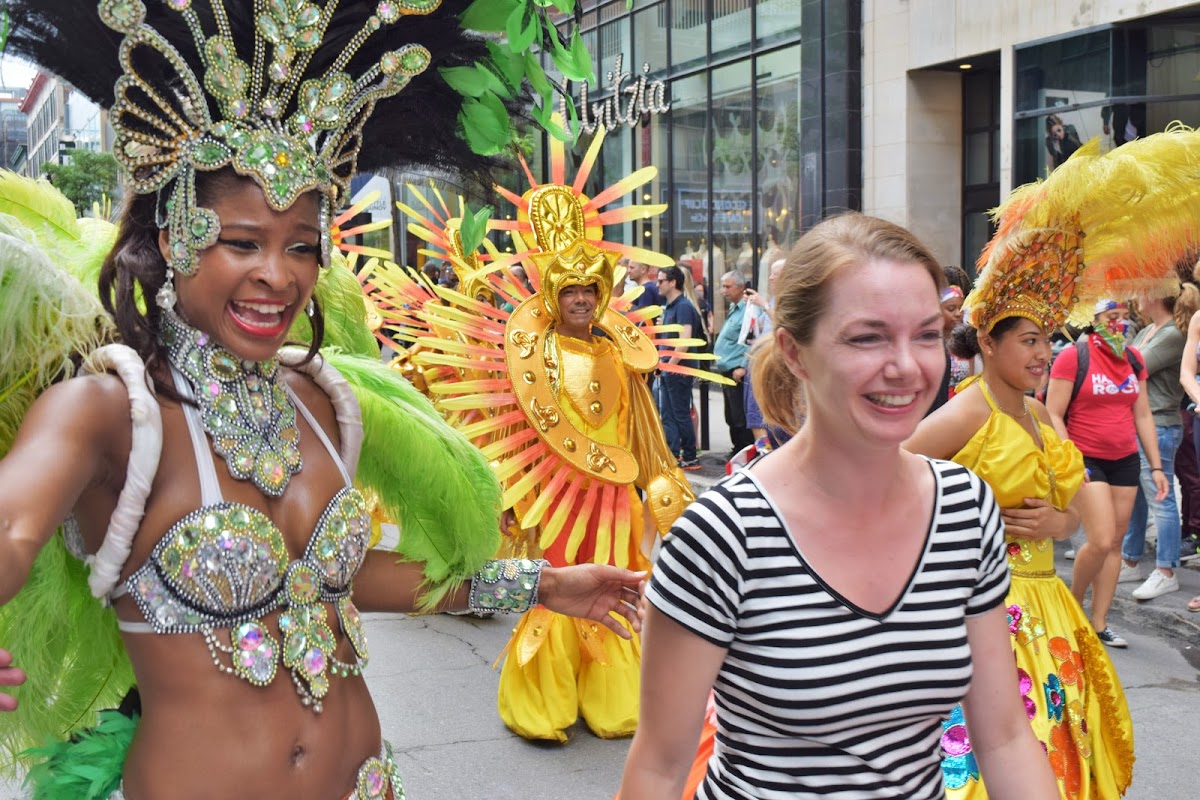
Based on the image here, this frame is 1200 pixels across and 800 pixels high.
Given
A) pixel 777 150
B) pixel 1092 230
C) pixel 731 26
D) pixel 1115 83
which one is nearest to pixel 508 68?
pixel 1092 230

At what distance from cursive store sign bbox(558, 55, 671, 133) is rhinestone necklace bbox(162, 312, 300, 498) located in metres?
17.4

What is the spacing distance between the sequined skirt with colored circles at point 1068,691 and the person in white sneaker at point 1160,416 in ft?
12.3

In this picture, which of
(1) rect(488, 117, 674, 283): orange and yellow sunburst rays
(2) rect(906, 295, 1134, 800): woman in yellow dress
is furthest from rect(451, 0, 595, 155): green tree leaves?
(1) rect(488, 117, 674, 283): orange and yellow sunburst rays

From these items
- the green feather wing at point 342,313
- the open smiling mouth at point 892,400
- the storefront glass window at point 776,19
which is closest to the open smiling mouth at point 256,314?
the green feather wing at point 342,313

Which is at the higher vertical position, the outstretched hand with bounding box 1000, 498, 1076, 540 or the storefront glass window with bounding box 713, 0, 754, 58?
the storefront glass window with bounding box 713, 0, 754, 58

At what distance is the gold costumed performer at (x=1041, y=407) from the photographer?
3.45 metres

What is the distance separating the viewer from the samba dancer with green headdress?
1.97 metres

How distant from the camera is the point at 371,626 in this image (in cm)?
691

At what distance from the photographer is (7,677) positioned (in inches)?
66.5

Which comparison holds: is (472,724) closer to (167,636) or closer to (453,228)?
(453,228)

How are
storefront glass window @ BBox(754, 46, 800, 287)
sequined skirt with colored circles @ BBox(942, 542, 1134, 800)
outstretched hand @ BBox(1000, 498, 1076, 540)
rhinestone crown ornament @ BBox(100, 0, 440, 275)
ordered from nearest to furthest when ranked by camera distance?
rhinestone crown ornament @ BBox(100, 0, 440, 275), sequined skirt with colored circles @ BBox(942, 542, 1134, 800), outstretched hand @ BBox(1000, 498, 1076, 540), storefront glass window @ BBox(754, 46, 800, 287)

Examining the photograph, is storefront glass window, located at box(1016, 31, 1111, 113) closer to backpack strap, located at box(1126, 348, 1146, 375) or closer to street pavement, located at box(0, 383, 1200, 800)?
backpack strap, located at box(1126, 348, 1146, 375)

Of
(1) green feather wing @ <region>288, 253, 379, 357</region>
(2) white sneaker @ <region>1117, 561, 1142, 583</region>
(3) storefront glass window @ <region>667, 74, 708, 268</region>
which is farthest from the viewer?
(3) storefront glass window @ <region>667, 74, 708, 268</region>

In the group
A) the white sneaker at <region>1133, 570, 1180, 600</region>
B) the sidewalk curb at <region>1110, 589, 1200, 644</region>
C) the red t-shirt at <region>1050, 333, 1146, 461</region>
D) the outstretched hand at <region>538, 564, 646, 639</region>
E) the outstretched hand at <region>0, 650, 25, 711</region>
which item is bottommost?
the sidewalk curb at <region>1110, 589, 1200, 644</region>
